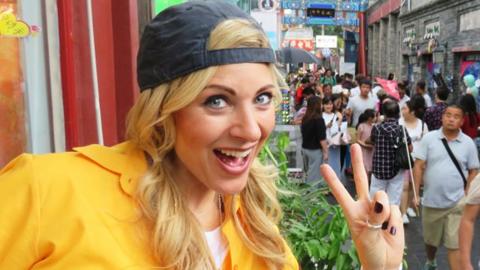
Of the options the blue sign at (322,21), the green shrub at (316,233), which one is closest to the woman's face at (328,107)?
the green shrub at (316,233)

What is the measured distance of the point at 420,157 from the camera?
5.20 m

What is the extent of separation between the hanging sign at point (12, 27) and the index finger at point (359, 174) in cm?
186

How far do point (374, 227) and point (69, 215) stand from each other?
85cm

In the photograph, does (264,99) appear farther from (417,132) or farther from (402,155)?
(417,132)

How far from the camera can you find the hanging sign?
2590 mm

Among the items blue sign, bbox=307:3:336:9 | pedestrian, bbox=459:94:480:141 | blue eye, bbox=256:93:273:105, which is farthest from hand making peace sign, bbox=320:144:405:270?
blue sign, bbox=307:3:336:9

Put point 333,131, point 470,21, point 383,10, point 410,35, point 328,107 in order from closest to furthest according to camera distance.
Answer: point 333,131, point 328,107, point 470,21, point 410,35, point 383,10

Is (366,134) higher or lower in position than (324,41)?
lower

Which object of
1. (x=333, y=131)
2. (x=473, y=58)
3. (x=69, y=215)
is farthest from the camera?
(x=473, y=58)

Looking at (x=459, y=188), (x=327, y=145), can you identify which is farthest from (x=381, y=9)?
(x=459, y=188)

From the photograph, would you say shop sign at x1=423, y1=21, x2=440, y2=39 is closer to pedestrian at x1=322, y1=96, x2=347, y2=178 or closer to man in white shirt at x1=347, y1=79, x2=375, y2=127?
man in white shirt at x1=347, y1=79, x2=375, y2=127

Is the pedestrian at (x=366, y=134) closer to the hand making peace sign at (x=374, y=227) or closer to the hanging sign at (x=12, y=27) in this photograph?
the hanging sign at (x=12, y=27)

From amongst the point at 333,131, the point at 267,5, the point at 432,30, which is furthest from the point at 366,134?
the point at 432,30

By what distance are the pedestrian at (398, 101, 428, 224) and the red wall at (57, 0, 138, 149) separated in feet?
13.7
